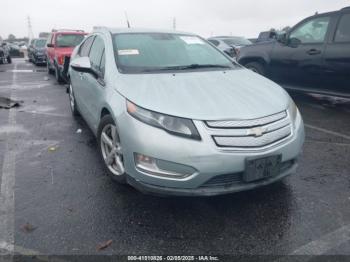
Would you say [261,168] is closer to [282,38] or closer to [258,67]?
[282,38]

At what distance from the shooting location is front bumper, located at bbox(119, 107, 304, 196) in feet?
8.14

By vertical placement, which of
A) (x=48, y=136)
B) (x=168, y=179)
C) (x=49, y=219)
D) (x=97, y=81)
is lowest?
(x=48, y=136)

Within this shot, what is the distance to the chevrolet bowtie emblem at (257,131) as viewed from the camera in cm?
260

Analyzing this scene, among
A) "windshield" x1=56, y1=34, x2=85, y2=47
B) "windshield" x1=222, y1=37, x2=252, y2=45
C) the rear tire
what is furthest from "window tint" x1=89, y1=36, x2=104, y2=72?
"windshield" x1=222, y1=37, x2=252, y2=45

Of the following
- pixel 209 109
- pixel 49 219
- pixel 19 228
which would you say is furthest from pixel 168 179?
pixel 19 228

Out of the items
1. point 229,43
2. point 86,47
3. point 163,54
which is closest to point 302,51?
point 163,54

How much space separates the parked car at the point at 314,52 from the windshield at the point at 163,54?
285cm

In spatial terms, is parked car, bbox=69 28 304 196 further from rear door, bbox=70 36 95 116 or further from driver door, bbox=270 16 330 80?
driver door, bbox=270 16 330 80

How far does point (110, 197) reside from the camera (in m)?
3.16

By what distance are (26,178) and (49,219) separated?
0.97 m

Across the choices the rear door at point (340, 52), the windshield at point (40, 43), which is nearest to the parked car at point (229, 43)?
the rear door at point (340, 52)

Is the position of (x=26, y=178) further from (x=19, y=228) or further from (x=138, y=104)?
(x=138, y=104)

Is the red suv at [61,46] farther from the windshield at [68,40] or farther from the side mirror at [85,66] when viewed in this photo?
the side mirror at [85,66]

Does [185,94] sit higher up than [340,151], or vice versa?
[185,94]
